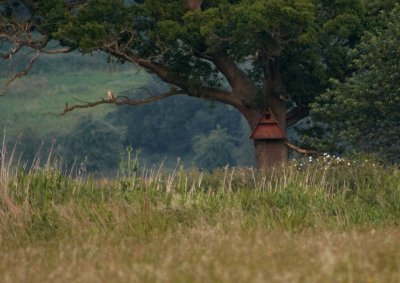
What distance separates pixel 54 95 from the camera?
11744 cm

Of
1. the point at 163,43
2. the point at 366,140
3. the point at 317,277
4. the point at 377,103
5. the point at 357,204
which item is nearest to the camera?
the point at 317,277

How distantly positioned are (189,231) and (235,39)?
2006 cm

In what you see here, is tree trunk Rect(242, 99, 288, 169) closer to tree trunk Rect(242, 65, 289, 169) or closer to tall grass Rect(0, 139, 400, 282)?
tree trunk Rect(242, 65, 289, 169)

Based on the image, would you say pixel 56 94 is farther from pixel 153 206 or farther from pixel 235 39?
pixel 153 206

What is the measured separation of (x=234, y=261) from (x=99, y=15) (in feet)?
83.6

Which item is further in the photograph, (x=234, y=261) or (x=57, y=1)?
(x=57, y=1)

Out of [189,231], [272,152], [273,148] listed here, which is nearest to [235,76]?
[273,148]

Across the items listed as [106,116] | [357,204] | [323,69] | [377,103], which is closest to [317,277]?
[357,204]

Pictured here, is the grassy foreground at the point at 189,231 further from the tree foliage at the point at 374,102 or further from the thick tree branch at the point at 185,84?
the thick tree branch at the point at 185,84

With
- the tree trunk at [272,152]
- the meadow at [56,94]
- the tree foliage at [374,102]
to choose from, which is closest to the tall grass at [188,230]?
the tree foliage at [374,102]

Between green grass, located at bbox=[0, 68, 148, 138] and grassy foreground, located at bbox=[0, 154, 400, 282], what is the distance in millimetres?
85165

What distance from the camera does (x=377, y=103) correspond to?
30359 millimetres

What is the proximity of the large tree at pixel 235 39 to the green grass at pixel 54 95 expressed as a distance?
2607 inches

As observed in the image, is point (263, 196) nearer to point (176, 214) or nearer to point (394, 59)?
point (176, 214)
